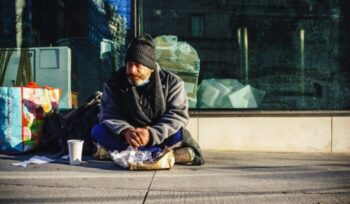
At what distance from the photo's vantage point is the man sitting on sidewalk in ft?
13.3

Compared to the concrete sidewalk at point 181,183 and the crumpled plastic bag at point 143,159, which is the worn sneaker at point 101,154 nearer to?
the concrete sidewalk at point 181,183

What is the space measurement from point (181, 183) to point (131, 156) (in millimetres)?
728

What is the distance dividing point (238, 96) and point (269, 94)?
1.46ft

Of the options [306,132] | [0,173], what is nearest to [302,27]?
[306,132]

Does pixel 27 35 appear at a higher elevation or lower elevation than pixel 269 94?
higher

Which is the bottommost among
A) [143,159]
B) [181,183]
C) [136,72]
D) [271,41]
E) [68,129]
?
[181,183]

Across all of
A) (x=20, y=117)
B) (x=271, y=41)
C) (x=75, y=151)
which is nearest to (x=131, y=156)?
(x=75, y=151)

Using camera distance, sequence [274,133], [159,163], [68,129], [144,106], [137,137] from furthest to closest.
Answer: [274,133], [68,129], [144,106], [159,163], [137,137]

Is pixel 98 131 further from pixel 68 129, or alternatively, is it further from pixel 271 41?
pixel 271 41

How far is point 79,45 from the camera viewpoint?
19.2 feet

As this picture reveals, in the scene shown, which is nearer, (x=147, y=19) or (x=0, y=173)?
(x=0, y=173)

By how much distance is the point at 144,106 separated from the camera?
4.13 meters

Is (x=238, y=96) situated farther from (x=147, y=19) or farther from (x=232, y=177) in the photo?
(x=232, y=177)

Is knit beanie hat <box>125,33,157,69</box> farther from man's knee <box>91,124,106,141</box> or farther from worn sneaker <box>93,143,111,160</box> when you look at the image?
worn sneaker <box>93,143,111,160</box>
